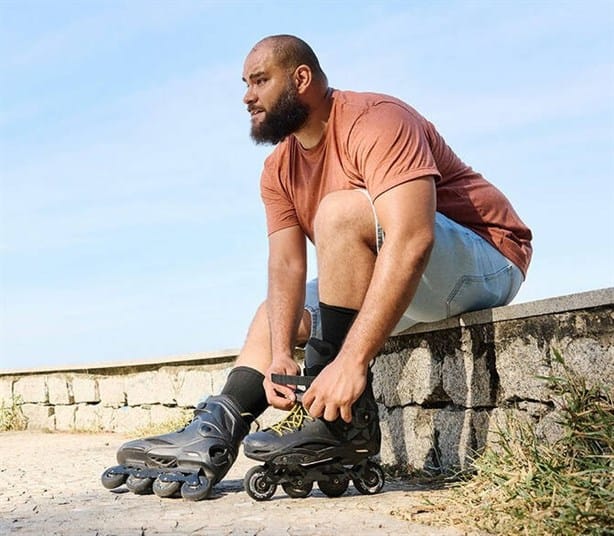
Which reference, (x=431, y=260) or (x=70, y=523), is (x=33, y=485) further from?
(x=431, y=260)

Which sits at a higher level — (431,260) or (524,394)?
(431,260)

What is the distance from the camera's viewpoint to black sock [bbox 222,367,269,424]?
2.98 meters

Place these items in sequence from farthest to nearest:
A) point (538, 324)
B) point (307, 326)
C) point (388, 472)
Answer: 1. point (388, 472)
2. point (307, 326)
3. point (538, 324)

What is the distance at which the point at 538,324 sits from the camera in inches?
110

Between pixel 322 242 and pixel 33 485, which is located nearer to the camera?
pixel 322 242

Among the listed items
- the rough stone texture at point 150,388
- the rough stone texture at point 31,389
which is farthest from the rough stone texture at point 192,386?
the rough stone texture at point 31,389

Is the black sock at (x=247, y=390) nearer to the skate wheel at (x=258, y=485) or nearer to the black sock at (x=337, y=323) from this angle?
the skate wheel at (x=258, y=485)

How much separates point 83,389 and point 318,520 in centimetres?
511

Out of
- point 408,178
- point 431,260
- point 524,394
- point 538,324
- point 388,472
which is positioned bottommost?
point 388,472

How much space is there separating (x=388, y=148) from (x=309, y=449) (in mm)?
929

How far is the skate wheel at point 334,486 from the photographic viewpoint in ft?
9.14

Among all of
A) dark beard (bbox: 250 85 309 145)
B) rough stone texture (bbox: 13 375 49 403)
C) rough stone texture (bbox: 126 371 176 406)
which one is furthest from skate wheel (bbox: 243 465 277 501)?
rough stone texture (bbox: 13 375 49 403)

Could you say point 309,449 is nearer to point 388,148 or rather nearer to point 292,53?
point 388,148

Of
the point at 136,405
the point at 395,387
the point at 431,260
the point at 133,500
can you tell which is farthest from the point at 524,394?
the point at 136,405
